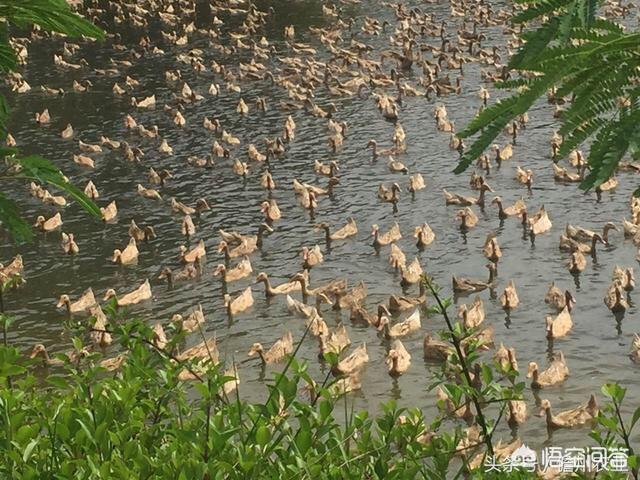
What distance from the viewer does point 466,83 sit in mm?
28281

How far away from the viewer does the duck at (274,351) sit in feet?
47.7

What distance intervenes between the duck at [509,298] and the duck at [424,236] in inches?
108

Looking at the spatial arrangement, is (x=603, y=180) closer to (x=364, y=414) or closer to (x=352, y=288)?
(x=364, y=414)

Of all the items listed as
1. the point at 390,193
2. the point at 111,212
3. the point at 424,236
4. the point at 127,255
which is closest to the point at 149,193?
the point at 111,212

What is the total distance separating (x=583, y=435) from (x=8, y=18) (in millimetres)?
9934

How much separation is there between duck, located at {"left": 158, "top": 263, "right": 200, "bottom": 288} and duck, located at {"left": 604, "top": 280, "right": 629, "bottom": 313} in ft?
23.0

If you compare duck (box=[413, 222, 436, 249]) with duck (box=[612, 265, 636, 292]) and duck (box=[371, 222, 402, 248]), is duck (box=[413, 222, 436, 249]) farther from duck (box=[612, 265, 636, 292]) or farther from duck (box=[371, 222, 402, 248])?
duck (box=[612, 265, 636, 292])

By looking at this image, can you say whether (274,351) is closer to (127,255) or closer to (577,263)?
(127,255)

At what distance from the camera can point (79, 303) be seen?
16.5 meters

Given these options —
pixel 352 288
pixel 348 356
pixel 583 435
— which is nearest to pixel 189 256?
pixel 352 288

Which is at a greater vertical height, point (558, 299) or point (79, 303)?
point (79, 303)

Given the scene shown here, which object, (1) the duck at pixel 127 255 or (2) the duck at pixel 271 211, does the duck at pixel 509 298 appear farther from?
(1) the duck at pixel 127 255

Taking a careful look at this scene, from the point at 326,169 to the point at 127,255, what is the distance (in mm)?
5358

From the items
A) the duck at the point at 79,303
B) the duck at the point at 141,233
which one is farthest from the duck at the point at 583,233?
the duck at the point at 79,303
